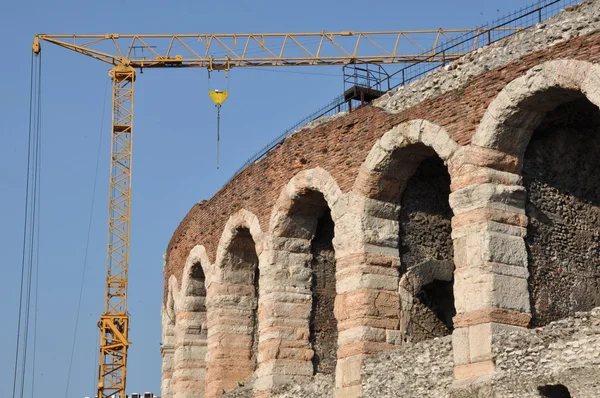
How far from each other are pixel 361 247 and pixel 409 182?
156 cm

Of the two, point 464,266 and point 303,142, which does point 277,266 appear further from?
point 464,266

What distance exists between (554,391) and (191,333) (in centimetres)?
1181

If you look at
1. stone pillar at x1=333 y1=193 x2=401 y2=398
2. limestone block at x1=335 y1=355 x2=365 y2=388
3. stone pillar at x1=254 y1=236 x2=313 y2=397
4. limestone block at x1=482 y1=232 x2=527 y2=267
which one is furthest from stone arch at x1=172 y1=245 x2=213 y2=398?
limestone block at x1=482 y1=232 x2=527 y2=267

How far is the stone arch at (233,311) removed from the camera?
2309 centimetres

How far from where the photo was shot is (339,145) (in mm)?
19594

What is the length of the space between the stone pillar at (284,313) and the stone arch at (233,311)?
1725 millimetres

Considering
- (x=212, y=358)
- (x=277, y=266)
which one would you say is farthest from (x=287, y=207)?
(x=212, y=358)

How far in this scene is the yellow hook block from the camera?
39500mm

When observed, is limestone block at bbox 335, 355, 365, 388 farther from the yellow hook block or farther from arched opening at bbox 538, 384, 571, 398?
the yellow hook block

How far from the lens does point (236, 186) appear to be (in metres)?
23.3

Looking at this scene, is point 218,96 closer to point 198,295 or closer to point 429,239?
point 198,295

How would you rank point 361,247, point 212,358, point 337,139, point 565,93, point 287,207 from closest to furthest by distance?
point 565,93 < point 361,247 < point 337,139 < point 287,207 < point 212,358

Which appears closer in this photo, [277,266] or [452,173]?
[452,173]

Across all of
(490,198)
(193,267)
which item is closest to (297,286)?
(193,267)
